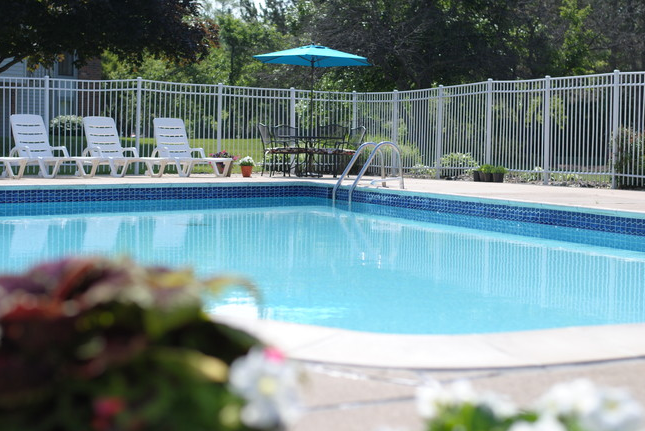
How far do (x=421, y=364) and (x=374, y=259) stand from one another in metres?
4.10

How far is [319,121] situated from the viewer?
16.8 meters

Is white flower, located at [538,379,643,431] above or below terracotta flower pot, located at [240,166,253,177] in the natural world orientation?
below

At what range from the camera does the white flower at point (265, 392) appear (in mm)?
1060

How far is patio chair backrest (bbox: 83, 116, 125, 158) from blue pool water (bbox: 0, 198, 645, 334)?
2331mm

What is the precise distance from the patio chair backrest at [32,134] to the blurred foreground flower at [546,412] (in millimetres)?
12031

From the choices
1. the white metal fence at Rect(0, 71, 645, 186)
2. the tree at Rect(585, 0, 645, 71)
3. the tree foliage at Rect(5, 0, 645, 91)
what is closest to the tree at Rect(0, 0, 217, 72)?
the tree foliage at Rect(5, 0, 645, 91)

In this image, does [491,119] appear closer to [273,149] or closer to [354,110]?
[354,110]

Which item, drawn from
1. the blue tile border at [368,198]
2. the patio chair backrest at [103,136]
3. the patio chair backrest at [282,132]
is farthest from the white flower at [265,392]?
the patio chair backrest at [282,132]

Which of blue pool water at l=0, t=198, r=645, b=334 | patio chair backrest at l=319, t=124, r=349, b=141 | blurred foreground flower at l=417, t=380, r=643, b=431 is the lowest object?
blue pool water at l=0, t=198, r=645, b=334

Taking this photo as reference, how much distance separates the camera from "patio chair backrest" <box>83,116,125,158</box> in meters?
13.1

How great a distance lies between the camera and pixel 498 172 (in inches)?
551

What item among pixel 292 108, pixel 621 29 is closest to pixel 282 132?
pixel 292 108

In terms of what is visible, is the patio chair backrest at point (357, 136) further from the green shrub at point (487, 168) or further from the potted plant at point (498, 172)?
the potted plant at point (498, 172)

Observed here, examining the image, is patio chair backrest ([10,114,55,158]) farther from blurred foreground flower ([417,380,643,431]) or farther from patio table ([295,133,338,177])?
blurred foreground flower ([417,380,643,431])
